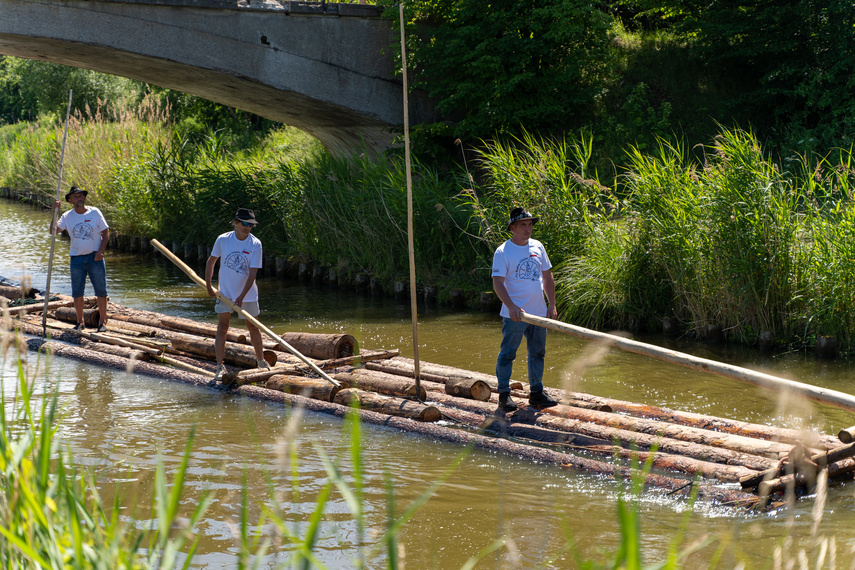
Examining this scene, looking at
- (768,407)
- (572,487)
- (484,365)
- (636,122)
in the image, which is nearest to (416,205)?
(484,365)

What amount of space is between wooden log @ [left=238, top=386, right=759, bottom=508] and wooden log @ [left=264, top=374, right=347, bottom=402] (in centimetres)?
7

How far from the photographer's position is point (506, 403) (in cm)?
714

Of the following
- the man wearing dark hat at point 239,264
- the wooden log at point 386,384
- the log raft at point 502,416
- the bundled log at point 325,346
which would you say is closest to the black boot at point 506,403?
the log raft at point 502,416

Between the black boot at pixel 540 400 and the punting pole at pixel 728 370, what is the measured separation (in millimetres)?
→ 1307

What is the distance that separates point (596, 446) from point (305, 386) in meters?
2.94

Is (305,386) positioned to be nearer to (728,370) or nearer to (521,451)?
(521,451)

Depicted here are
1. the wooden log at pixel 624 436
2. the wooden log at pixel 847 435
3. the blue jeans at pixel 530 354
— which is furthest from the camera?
the blue jeans at pixel 530 354

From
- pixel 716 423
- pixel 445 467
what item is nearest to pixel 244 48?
pixel 445 467

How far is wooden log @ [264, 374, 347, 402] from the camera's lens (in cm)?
780

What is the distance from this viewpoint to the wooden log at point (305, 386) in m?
7.80

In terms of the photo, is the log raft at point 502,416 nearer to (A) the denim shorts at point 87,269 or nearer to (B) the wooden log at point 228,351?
(B) the wooden log at point 228,351

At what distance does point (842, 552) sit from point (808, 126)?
14146 millimetres

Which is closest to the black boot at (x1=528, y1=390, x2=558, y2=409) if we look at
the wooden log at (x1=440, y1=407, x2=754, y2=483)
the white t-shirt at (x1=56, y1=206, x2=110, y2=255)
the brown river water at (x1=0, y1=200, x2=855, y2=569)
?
the wooden log at (x1=440, y1=407, x2=754, y2=483)

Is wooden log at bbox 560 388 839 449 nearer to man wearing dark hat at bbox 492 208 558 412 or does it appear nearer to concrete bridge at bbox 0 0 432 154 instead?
man wearing dark hat at bbox 492 208 558 412
